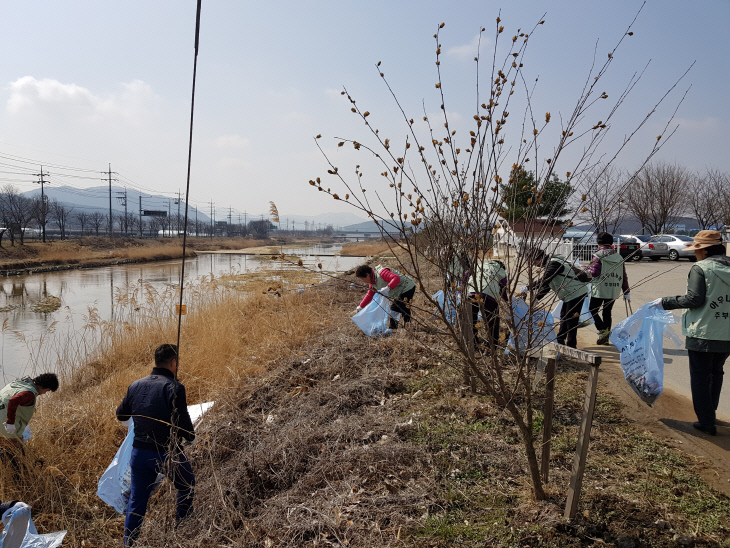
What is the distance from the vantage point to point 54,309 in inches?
639

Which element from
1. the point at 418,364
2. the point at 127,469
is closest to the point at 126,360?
the point at 127,469

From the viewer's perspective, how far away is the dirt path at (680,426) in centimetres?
324

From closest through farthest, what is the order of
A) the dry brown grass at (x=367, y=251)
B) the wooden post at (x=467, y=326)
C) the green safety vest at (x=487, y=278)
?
the green safety vest at (x=487, y=278) < the wooden post at (x=467, y=326) < the dry brown grass at (x=367, y=251)

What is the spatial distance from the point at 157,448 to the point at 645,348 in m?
3.92

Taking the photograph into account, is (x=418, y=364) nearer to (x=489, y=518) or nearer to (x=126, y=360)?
(x=489, y=518)

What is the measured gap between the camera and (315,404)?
4.98 metres

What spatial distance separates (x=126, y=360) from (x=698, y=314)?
8261mm

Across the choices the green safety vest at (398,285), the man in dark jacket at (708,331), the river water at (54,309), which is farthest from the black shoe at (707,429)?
the green safety vest at (398,285)

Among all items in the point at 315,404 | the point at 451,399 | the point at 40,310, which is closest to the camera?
the point at 451,399

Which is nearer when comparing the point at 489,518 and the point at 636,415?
the point at 489,518

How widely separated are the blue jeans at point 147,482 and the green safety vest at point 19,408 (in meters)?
1.64

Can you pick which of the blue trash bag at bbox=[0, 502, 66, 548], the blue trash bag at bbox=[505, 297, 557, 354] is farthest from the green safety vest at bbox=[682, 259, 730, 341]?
the blue trash bag at bbox=[0, 502, 66, 548]

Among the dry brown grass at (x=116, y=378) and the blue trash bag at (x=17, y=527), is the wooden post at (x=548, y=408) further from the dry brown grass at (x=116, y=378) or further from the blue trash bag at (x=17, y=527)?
the blue trash bag at (x=17, y=527)

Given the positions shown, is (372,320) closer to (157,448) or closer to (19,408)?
(157,448)
